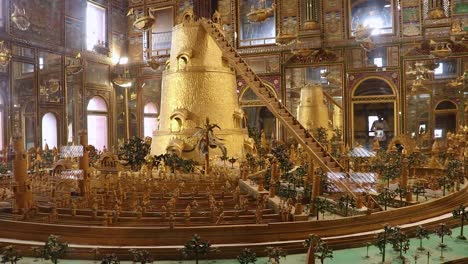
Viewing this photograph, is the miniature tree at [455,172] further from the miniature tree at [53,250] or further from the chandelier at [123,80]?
the chandelier at [123,80]

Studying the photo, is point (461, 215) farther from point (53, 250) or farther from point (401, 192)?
point (53, 250)

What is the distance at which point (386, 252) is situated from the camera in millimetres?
6730

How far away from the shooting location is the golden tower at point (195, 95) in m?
14.8

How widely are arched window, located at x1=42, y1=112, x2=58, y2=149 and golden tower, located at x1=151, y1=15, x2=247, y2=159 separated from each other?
789 cm

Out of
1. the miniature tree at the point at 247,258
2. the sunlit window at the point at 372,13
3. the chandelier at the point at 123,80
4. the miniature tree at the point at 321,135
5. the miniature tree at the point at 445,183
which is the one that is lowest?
the miniature tree at the point at 247,258

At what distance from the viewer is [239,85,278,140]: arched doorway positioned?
76.4 ft

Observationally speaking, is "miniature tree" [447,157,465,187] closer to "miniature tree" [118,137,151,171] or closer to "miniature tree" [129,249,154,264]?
"miniature tree" [129,249,154,264]

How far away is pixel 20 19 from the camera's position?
62.3 ft

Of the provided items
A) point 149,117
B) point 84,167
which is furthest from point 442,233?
point 149,117

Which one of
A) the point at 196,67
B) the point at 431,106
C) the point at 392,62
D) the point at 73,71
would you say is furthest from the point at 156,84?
the point at 431,106

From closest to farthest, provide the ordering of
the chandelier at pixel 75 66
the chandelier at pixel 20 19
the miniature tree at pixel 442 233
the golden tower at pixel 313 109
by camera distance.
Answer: the miniature tree at pixel 442 233 < the chandelier at pixel 20 19 < the golden tower at pixel 313 109 < the chandelier at pixel 75 66

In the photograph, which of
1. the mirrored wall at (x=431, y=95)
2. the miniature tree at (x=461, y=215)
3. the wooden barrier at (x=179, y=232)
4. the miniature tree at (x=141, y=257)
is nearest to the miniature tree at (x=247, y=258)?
the wooden barrier at (x=179, y=232)

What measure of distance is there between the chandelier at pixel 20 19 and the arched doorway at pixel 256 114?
10.2m

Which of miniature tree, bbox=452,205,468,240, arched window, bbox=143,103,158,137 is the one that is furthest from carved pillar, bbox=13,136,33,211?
arched window, bbox=143,103,158,137
